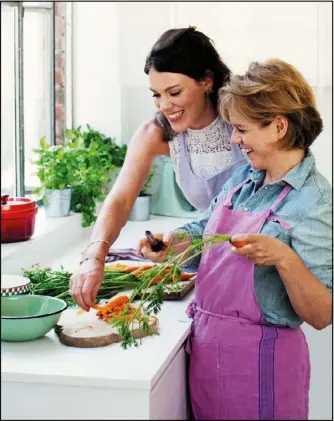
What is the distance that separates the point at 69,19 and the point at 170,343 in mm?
2074

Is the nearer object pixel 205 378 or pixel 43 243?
pixel 205 378

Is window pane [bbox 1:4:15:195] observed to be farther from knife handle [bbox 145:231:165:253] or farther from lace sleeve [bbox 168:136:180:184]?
knife handle [bbox 145:231:165:253]

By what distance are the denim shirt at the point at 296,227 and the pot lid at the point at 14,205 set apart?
0.91 metres

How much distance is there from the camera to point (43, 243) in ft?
9.95

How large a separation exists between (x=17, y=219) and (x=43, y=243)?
0.18 metres

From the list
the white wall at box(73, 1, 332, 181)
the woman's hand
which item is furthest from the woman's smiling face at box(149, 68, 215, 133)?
the white wall at box(73, 1, 332, 181)

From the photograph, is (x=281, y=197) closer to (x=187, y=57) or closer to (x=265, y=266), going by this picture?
(x=265, y=266)

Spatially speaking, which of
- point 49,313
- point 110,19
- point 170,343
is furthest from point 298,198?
point 110,19

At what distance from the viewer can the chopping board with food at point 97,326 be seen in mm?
2027

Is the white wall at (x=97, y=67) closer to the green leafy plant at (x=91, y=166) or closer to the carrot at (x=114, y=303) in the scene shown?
the green leafy plant at (x=91, y=166)

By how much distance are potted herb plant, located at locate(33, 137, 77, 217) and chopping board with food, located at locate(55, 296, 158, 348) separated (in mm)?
1044

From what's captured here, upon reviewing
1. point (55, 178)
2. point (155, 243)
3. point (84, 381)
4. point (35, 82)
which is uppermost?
point (35, 82)

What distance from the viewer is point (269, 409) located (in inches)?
86.0

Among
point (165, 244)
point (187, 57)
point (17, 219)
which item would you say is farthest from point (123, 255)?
point (187, 57)
